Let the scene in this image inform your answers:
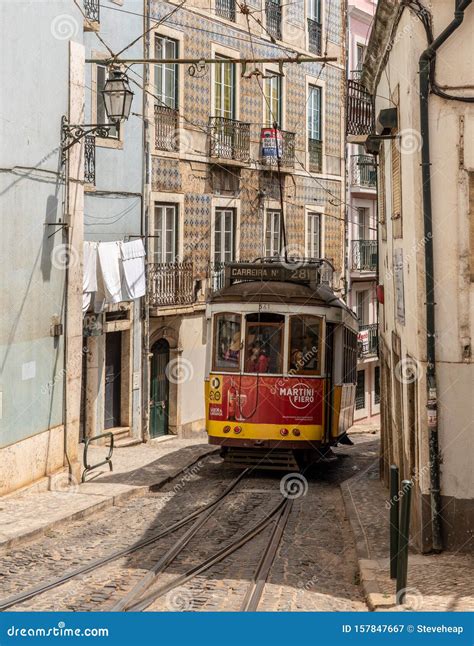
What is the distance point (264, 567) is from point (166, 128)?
46.3 feet

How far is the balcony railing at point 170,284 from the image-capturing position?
76.7 ft

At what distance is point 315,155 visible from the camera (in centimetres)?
3120

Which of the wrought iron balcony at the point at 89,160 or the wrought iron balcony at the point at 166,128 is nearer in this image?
the wrought iron balcony at the point at 89,160

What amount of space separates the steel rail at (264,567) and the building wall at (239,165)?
9.69 metres

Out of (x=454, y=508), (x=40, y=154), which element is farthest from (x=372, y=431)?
(x=454, y=508)

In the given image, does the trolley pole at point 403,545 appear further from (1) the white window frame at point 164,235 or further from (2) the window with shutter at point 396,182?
(1) the white window frame at point 164,235

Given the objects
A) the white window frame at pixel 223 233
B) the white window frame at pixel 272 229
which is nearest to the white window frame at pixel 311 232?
the white window frame at pixel 272 229

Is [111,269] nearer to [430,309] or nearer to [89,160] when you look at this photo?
[89,160]

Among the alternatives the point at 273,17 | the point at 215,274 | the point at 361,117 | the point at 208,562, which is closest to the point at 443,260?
the point at 208,562

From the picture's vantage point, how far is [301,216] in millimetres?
30859

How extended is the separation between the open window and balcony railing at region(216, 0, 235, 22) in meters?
11.0

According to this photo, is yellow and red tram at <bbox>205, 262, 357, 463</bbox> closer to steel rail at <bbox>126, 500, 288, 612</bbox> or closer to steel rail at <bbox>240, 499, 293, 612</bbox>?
steel rail at <bbox>126, 500, 288, 612</bbox>

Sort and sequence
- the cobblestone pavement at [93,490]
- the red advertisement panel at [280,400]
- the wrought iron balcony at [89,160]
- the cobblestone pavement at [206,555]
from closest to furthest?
1. the cobblestone pavement at [206,555]
2. the cobblestone pavement at [93,490]
3. the red advertisement panel at [280,400]
4. the wrought iron balcony at [89,160]

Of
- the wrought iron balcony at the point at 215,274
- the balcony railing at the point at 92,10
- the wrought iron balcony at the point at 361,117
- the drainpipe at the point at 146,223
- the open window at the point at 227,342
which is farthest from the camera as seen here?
the wrought iron balcony at the point at 215,274
